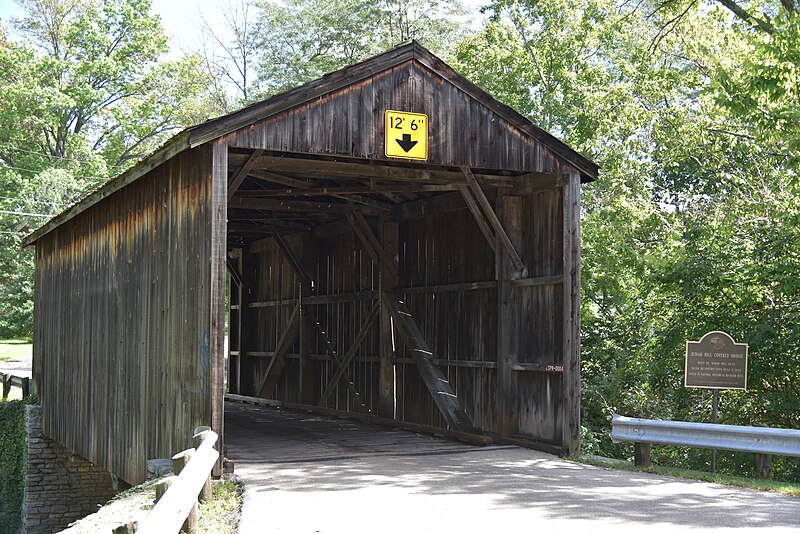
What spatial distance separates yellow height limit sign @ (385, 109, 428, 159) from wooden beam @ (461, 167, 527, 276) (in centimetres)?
100

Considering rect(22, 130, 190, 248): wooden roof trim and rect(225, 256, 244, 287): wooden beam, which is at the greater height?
rect(22, 130, 190, 248): wooden roof trim

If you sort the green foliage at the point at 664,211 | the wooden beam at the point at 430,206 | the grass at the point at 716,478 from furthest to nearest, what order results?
the green foliage at the point at 664,211
the wooden beam at the point at 430,206
the grass at the point at 716,478

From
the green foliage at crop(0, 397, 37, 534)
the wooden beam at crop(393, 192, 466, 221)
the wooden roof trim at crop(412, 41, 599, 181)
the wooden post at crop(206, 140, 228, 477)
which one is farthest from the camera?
the green foliage at crop(0, 397, 37, 534)

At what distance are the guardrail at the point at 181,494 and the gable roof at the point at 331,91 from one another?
3.16m

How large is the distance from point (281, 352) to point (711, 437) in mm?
10044

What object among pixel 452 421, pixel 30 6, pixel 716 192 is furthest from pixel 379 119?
pixel 30 6

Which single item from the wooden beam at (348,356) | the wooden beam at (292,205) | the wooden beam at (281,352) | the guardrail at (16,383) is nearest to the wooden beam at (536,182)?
the wooden beam at (292,205)

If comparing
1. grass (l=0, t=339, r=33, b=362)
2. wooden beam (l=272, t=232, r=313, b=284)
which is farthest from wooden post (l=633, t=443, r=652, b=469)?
grass (l=0, t=339, r=33, b=362)

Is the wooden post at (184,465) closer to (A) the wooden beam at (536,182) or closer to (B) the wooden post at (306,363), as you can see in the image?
(A) the wooden beam at (536,182)

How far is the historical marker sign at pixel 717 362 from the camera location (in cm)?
1066

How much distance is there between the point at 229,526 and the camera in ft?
22.6

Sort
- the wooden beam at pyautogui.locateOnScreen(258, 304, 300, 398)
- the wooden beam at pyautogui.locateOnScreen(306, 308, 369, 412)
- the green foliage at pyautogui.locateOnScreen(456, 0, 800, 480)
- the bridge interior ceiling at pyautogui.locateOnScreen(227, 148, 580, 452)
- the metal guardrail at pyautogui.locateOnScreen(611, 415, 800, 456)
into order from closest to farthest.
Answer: the metal guardrail at pyautogui.locateOnScreen(611, 415, 800, 456) < the bridge interior ceiling at pyautogui.locateOnScreen(227, 148, 580, 452) < the green foliage at pyautogui.locateOnScreen(456, 0, 800, 480) < the wooden beam at pyautogui.locateOnScreen(306, 308, 369, 412) < the wooden beam at pyautogui.locateOnScreen(258, 304, 300, 398)

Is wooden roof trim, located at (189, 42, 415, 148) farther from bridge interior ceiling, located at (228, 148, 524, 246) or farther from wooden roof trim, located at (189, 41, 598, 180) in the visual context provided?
bridge interior ceiling, located at (228, 148, 524, 246)

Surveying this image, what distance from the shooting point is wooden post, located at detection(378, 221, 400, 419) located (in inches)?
576
